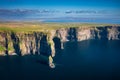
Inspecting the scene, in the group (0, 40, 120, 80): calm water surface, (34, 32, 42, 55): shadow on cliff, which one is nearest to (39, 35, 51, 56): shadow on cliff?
(34, 32, 42, 55): shadow on cliff

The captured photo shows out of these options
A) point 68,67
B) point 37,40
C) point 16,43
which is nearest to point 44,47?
point 37,40

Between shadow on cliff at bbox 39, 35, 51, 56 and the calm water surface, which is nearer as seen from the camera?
the calm water surface

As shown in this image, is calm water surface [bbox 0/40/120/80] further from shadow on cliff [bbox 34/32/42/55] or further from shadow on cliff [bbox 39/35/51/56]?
shadow on cliff [bbox 34/32/42/55]

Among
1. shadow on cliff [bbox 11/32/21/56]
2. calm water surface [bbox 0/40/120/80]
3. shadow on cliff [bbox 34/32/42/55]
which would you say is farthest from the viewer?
shadow on cliff [bbox 34/32/42/55]

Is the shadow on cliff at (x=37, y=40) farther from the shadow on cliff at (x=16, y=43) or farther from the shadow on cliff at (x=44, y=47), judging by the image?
the shadow on cliff at (x=16, y=43)

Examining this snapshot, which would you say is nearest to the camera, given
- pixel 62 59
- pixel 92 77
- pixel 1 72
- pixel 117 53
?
pixel 92 77

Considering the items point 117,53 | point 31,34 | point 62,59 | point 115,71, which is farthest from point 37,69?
point 117,53

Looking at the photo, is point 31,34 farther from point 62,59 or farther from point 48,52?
point 62,59

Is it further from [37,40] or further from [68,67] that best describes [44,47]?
[68,67]
